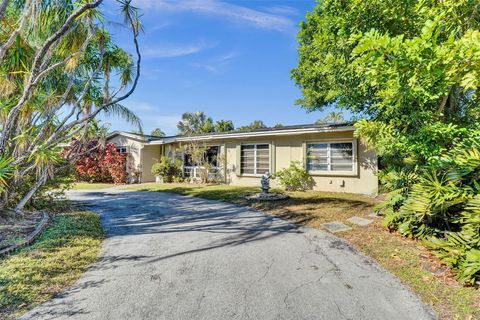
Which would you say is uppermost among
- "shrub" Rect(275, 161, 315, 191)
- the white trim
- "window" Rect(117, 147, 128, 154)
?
the white trim

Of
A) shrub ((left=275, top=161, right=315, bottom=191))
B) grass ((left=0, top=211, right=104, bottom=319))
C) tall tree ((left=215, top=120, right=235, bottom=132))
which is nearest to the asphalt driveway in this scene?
grass ((left=0, top=211, right=104, bottom=319))

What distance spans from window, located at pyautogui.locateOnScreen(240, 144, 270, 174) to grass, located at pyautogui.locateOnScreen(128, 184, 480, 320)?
209 inches

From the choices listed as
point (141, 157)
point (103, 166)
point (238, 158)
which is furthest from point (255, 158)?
point (103, 166)

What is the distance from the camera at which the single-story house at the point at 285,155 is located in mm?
12062

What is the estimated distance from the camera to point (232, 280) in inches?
154

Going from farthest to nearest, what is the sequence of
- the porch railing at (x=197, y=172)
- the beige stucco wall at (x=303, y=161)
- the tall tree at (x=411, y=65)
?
the porch railing at (x=197, y=172)
the beige stucco wall at (x=303, y=161)
the tall tree at (x=411, y=65)

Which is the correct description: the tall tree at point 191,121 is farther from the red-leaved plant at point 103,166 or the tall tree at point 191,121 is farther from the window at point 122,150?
the red-leaved plant at point 103,166

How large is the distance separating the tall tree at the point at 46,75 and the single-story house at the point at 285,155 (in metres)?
7.70

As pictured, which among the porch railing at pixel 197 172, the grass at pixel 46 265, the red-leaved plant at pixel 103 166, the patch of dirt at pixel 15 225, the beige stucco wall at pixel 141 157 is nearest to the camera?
the grass at pixel 46 265

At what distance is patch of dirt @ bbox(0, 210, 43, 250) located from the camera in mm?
5297

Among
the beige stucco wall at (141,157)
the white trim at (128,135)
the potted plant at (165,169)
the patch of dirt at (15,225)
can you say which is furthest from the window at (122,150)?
the patch of dirt at (15,225)

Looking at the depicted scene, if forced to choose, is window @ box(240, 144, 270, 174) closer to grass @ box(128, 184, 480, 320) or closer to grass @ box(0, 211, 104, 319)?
grass @ box(128, 184, 480, 320)

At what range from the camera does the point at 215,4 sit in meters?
9.06

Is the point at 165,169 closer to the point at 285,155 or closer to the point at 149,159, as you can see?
the point at 149,159
